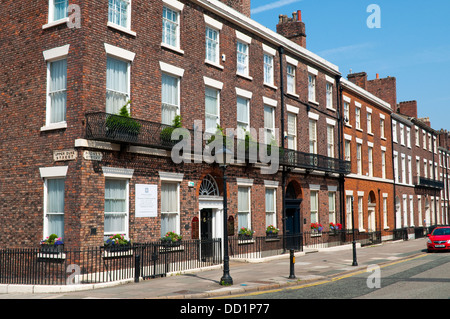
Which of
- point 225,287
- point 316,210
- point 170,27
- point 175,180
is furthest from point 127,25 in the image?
point 316,210

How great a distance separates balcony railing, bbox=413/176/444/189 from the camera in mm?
46750

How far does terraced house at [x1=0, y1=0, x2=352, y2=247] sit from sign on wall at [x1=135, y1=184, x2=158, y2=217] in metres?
0.04

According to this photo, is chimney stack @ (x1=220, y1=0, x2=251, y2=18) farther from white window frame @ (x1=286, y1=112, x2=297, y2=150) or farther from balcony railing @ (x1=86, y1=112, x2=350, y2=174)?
balcony railing @ (x1=86, y1=112, x2=350, y2=174)

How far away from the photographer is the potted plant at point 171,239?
57.4 ft

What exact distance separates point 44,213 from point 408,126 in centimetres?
3971

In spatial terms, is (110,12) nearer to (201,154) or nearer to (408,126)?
(201,154)

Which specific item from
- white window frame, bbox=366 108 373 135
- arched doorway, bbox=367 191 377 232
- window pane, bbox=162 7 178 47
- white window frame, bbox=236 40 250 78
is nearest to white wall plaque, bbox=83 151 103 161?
window pane, bbox=162 7 178 47

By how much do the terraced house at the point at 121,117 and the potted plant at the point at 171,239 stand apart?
36cm

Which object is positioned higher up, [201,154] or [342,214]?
[201,154]

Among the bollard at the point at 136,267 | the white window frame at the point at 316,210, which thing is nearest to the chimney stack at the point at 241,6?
the white window frame at the point at 316,210

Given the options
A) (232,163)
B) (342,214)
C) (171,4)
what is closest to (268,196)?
(232,163)

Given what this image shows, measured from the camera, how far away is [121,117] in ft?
51.4

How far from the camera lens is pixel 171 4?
19047 mm

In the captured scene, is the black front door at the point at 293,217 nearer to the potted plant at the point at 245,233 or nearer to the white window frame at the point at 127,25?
the potted plant at the point at 245,233
